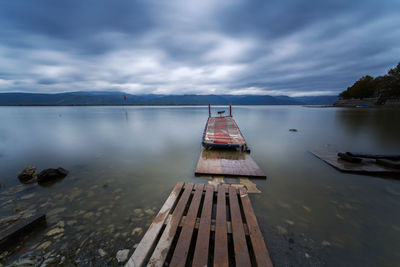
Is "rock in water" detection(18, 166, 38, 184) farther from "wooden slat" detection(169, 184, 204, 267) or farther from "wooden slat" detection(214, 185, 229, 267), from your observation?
"wooden slat" detection(214, 185, 229, 267)

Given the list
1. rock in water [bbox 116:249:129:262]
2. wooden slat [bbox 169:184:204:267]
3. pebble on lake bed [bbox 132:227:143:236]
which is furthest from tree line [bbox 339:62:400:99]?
rock in water [bbox 116:249:129:262]

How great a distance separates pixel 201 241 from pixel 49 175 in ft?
24.6

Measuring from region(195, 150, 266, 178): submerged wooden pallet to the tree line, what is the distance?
9245cm

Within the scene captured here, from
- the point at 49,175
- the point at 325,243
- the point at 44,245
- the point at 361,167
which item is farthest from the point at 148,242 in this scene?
the point at 361,167

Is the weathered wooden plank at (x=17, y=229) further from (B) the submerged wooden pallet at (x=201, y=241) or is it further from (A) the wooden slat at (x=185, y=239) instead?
(A) the wooden slat at (x=185, y=239)

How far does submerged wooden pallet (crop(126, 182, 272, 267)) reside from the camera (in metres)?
2.74

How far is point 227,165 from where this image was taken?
7938 mm

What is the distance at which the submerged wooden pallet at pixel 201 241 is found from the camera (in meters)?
2.74

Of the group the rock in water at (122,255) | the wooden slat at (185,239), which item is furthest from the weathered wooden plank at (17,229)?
the wooden slat at (185,239)

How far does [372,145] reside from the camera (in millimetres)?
12898

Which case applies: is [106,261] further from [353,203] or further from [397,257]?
[353,203]

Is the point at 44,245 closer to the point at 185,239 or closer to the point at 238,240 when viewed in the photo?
the point at 185,239

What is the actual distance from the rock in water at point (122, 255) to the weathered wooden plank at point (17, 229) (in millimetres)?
2446

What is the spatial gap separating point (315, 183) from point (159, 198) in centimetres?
650
